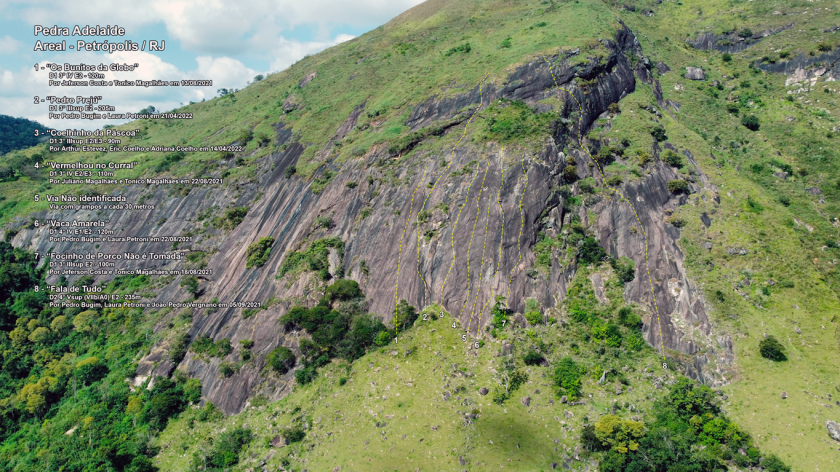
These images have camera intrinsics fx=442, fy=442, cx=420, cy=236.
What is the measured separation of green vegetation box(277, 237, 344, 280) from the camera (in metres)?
56.3

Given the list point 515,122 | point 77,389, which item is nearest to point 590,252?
point 515,122

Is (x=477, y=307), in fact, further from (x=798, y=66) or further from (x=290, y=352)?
(x=798, y=66)

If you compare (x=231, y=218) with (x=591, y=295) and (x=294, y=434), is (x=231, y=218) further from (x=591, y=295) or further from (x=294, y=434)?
(x=591, y=295)

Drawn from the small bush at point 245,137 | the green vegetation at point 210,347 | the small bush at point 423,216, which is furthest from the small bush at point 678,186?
the small bush at point 245,137

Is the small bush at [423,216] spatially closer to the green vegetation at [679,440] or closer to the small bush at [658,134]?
the green vegetation at [679,440]

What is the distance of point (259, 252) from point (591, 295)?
43949 mm

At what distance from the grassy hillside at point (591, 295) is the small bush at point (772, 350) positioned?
51 cm

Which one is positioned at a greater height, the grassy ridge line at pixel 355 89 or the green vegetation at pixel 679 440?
the grassy ridge line at pixel 355 89

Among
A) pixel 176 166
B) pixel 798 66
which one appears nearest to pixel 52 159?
pixel 176 166

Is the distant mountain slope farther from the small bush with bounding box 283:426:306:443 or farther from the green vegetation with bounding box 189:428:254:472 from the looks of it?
the small bush with bounding box 283:426:306:443

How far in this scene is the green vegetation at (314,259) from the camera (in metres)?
56.3

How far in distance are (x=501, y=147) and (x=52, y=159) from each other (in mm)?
141611

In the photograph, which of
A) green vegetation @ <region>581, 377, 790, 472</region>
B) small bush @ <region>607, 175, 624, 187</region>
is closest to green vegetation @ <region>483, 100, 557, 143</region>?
small bush @ <region>607, 175, 624, 187</region>

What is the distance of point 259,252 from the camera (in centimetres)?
6253
